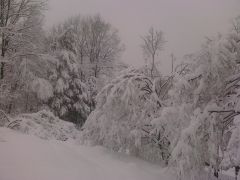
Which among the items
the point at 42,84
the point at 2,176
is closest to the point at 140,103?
the point at 2,176

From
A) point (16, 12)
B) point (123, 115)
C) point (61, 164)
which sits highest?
point (16, 12)

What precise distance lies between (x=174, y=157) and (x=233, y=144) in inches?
42.6

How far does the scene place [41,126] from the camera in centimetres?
1346

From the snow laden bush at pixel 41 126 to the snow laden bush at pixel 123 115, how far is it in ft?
6.10

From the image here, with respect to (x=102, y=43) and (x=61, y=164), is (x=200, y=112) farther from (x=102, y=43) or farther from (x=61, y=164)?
(x=102, y=43)

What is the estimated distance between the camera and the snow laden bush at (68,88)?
24.1 meters

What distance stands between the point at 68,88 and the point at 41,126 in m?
11.6

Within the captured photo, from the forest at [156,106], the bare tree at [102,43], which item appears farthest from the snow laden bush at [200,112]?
the bare tree at [102,43]

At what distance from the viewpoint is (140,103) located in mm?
10914

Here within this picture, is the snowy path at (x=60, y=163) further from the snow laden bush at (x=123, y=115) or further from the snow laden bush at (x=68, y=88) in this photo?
the snow laden bush at (x=68, y=88)

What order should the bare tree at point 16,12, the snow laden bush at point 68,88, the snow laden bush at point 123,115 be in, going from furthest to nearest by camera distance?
the snow laden bush at point 68,88
the bare tree at point 16,12
the snow laden bush at point 123,115

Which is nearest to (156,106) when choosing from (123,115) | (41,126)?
(123,115)

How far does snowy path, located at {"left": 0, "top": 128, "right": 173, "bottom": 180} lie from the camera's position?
22.1ft

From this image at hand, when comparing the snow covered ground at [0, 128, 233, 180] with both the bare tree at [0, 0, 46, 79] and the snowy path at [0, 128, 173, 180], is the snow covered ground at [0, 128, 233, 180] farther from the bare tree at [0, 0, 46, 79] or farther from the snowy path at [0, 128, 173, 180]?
the bare tree at [0, 0, 46, 79]
